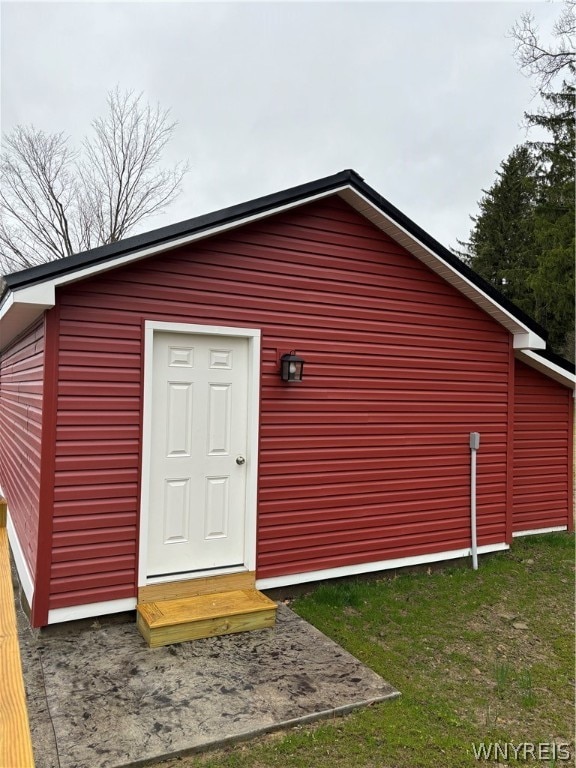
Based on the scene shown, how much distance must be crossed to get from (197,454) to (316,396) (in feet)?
4.03

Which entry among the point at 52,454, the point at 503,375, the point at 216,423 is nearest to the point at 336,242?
the point at 216,423

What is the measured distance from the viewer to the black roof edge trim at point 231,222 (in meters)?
3.42

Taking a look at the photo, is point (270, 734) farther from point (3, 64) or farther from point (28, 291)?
point (3, 64)

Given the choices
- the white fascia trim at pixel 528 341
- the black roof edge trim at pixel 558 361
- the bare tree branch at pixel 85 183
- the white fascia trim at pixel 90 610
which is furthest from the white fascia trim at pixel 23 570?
the bare tree branch at pixel 85 183

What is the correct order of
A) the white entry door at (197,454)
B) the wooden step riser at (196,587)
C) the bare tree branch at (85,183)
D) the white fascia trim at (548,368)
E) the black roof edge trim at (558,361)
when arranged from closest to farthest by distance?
the wooden step riser at (196,587)
the white entry door at (197,454)
the white fascia trim at (548,368)
the black roof edge trim at (558,361)
the bare tree branch at (85,183)

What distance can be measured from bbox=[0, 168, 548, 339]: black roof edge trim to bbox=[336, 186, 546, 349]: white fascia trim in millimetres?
32

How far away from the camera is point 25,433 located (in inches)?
188

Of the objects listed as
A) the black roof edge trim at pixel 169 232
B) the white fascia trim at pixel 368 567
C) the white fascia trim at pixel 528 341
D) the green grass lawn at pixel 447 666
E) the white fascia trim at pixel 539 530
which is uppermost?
the black roof edge trim at pixel 169 232

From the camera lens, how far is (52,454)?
3.62 m

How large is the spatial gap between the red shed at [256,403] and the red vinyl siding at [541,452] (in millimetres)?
840

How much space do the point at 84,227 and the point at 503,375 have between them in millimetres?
15460

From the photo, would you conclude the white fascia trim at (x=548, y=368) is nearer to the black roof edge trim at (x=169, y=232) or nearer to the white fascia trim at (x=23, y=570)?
the black roof edge trim at (x=169, y=232)

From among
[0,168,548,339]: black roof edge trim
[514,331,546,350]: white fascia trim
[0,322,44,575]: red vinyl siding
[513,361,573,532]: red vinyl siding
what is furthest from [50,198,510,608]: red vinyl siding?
[513,361,573,532]: red vinyl siding

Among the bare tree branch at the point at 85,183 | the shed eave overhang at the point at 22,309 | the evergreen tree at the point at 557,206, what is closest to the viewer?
the shed eave overhang at the point at 22,309
